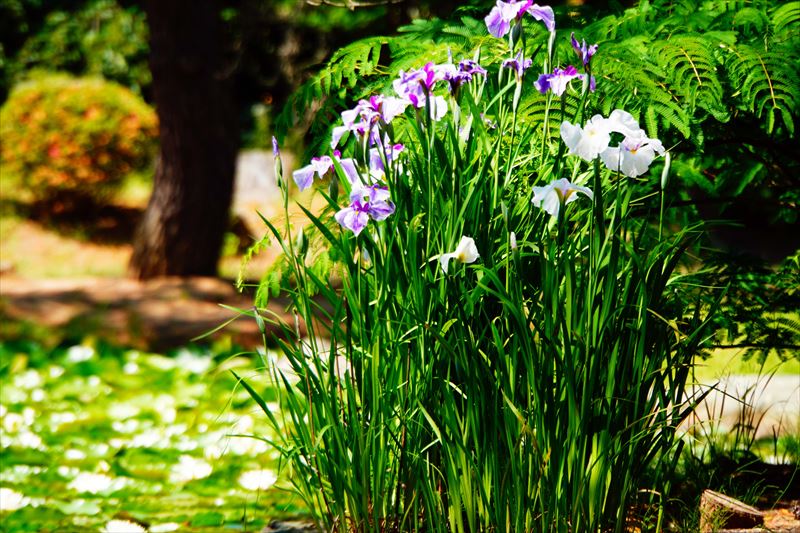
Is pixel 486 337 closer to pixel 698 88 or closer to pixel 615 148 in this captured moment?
pixel 615 148

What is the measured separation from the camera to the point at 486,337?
217 cm

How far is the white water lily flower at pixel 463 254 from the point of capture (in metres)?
1.94

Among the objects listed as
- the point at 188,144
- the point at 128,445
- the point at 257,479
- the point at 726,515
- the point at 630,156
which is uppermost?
the point at 630,156

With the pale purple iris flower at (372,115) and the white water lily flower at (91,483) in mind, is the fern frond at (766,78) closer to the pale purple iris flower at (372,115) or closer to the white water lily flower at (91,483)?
the pale purple iris flower at (372,115)

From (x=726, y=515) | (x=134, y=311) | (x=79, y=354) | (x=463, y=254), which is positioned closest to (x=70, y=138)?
(x=134, y=311)

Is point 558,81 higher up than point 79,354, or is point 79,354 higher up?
point 558,81

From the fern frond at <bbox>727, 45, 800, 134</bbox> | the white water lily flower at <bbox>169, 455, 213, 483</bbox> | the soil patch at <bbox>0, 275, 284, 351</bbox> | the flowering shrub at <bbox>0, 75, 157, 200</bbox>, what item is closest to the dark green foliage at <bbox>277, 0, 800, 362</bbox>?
the fern frond at <bbox>727, 45, 800, 134</bbox>

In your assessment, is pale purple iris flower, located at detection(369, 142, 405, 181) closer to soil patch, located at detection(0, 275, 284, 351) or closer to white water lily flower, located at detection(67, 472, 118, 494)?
white water lily flower, located at detection(67, 472, 118, 494)

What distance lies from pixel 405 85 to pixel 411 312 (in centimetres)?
52

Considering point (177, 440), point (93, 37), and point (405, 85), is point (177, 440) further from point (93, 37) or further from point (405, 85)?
point (93, 37)

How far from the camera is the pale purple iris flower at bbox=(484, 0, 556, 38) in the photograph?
218 cm

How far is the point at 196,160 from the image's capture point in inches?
283

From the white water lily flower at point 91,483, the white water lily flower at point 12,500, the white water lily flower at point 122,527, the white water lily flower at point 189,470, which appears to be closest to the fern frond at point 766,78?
the white water lily flower at point 122,527

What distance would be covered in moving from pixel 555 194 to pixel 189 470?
235cm
